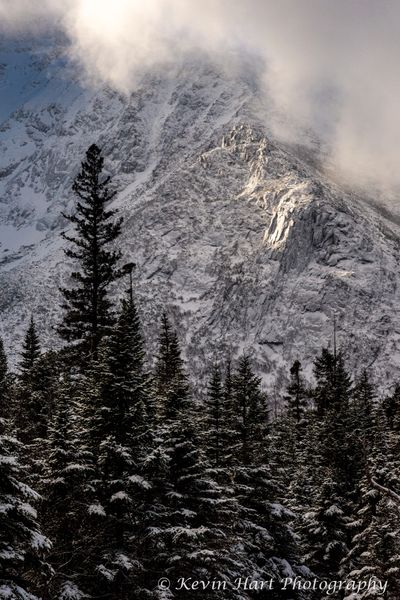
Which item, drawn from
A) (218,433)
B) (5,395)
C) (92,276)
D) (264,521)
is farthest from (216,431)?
(5,395)

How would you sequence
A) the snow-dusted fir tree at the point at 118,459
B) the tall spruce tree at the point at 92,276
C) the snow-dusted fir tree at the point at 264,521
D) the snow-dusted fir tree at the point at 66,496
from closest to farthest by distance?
1. the snow-dusted fir tree at the point at 66,496
2. the snow-dusted fir tree at the point at 118,459
3. the snow-dusted fir tree at the point at 264,521
4. the tall spruce tree at the point at 92,276

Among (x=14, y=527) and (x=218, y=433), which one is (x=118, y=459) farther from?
(x=218, y=433)

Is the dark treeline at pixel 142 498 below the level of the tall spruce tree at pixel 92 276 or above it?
below

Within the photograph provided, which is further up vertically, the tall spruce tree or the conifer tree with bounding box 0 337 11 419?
the tall spruce tree

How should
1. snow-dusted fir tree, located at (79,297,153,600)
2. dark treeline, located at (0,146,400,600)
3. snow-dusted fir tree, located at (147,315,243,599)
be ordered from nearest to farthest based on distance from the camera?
dark treeline, located at (0,146,400,600) → snow-dusted fir tree, located at (79,297,153,600) → snow-dusted fir tree, located at (147,315,243,599)

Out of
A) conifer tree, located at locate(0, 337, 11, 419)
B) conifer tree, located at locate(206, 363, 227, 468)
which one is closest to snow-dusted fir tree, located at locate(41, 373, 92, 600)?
conifer tree, located at locate(206, 363, 227, 468)

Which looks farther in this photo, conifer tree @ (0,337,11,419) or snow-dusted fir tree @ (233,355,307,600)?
conifer tree @ (0,337,11,419)

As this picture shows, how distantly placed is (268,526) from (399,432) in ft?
42.2

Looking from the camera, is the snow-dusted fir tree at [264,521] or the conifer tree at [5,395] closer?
the snow-dusted fir tree at [264,521]

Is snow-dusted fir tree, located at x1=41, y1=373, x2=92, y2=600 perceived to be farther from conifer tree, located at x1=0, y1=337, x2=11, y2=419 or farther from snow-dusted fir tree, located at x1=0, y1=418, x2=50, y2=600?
conifer tree, located at x1=0, y1=337, x2=11, y2=419

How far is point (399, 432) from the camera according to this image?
1275 inches

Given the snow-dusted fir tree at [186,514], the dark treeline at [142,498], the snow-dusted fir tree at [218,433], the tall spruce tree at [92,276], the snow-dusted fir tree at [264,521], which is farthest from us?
the tall spruce tree at [92,276]

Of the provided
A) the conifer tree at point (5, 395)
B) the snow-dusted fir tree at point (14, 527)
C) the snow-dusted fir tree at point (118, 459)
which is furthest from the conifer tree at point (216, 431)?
the snow-dusted fir tree at point (14, 527)

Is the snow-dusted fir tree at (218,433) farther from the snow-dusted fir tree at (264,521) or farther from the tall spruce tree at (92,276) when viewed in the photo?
the tall spruce tree at (92,276)
